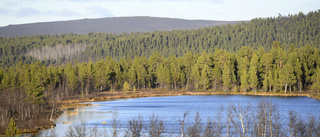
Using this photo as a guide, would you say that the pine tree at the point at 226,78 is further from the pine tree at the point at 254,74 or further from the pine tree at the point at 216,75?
the pine tree at the point at 254,74

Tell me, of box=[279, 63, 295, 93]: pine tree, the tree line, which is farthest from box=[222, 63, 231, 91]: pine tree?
box=[279, 63, 295, 93]: pine tree

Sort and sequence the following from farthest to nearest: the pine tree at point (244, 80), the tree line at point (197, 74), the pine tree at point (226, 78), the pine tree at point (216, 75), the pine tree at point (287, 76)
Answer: the pine tree at point (216, 75) < the pine tree at point (226, 78) < the pine tree at point (244, 80) < the tree line at point (197, 74) < the pine tree at point (287, 76)

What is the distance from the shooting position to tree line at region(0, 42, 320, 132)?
102625 mm

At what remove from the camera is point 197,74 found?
121 m

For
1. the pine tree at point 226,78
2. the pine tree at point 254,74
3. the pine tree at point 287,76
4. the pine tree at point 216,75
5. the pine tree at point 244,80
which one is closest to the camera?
the pine tree at point 287,76

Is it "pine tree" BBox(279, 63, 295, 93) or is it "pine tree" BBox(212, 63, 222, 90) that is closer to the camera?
"pine tree" BBox(279, 63, 295, 93)

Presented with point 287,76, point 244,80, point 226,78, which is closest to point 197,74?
point 226,78

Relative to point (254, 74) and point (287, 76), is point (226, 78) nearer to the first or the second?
point (254, 74)

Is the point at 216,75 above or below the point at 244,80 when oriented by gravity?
above

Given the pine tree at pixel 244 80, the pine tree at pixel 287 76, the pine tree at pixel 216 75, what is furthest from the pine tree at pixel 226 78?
the pine tree at pixel 287 76

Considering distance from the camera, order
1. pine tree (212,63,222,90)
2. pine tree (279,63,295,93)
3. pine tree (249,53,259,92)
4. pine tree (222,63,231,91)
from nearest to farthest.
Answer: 1. pine tree (279,63,295,93)
2. pine tree (249,53,259,92)
3. pine tree (222,63,231,91)
4. pine tree (212,63,222,90)

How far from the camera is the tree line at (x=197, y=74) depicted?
4040 inches

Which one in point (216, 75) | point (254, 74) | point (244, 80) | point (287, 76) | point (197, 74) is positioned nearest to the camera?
point (287, 76)

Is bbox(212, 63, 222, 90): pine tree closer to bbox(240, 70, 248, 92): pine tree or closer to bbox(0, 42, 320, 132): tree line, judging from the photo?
bbox(0, 42, 320, 132): tree line
